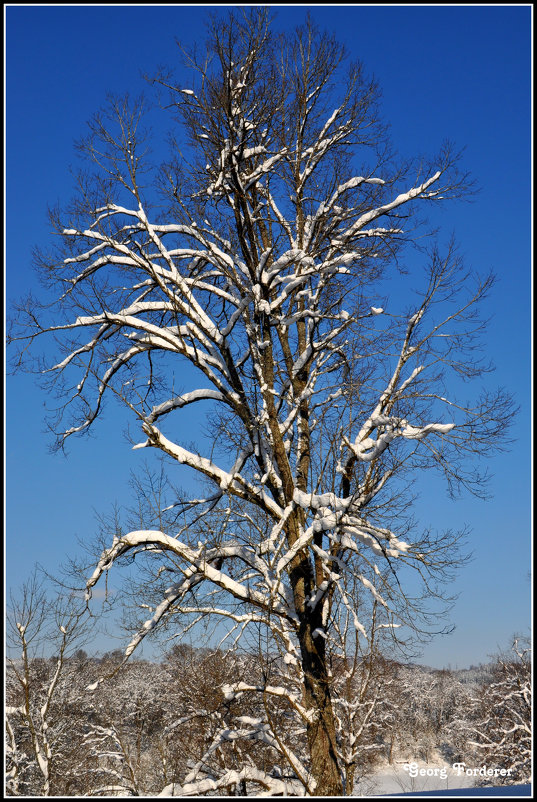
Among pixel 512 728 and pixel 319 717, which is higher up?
pixel 319 717

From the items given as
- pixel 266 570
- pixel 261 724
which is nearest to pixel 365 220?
pixel 266 570

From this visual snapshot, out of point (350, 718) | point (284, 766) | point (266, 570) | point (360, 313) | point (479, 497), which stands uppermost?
point (360, 313)

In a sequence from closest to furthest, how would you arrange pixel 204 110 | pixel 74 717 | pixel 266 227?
pixel 204 110
pixel 266 227
pixel 74 717

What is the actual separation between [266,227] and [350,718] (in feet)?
20.3

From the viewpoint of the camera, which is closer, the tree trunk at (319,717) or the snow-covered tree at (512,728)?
the tree trunk at (319,717)

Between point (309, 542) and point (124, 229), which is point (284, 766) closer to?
point (309, 542)

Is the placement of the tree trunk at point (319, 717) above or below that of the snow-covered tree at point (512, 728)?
above

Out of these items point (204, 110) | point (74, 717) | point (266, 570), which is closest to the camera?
point (266, 570)

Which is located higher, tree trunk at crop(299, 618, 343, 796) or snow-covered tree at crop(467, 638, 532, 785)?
tree trunk at crop(299, 618, 343, 796)

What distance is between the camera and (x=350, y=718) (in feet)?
24.0

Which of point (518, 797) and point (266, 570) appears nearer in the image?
point (518, 797)

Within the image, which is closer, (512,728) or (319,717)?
(319,717)

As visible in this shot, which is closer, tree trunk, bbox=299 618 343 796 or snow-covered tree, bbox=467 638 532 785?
tree trunk, bbox=299 618 343 796

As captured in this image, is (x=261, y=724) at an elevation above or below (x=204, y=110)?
below
